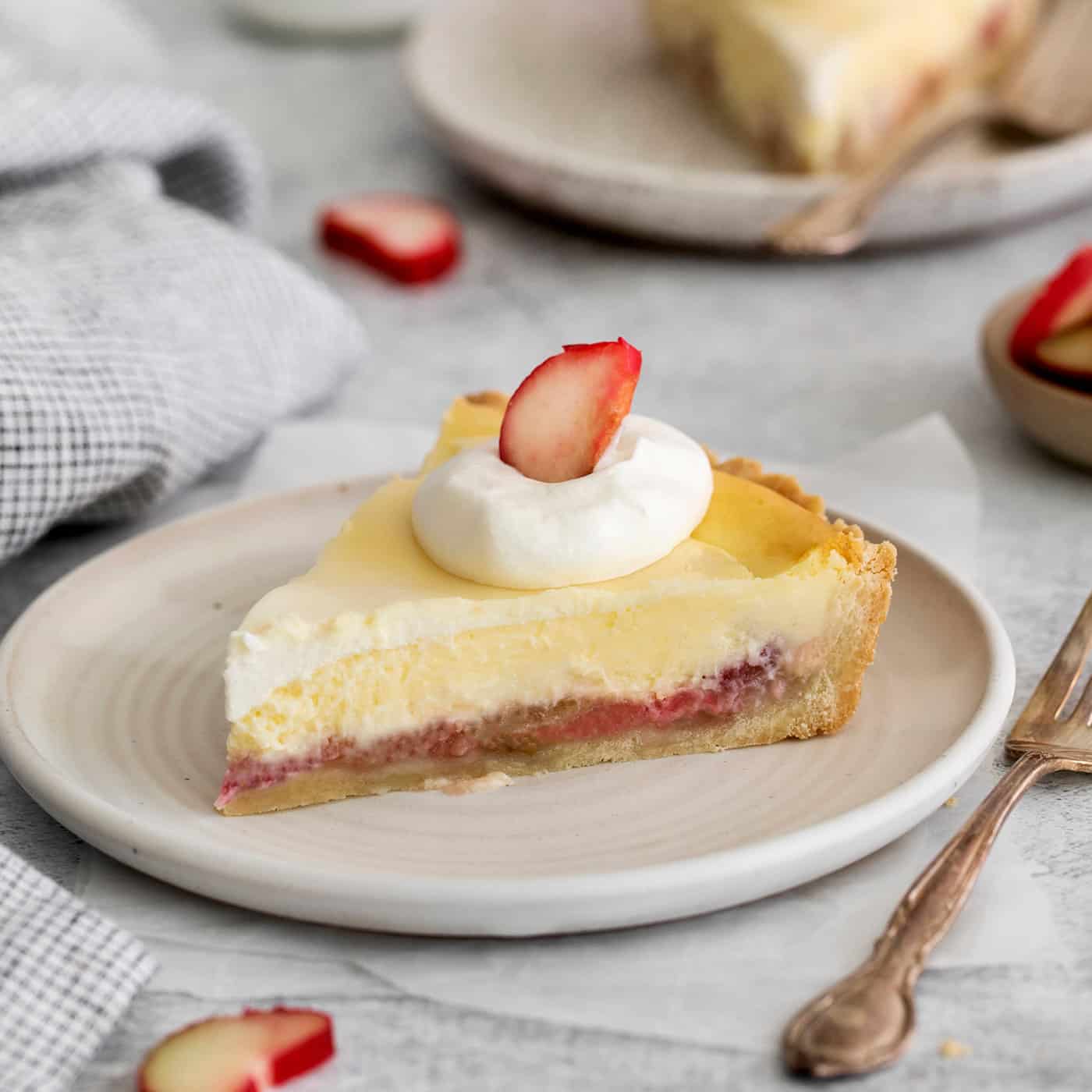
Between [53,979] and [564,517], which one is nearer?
[53,979]

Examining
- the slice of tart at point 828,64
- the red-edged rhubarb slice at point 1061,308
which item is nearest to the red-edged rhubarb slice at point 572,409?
the red-edged rhubarb slice at point 1061,308

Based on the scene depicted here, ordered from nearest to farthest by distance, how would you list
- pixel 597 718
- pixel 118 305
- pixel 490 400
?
pixel 597 718 → pixel 490 400 → pixel 118 305

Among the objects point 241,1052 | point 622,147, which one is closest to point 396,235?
point 622,147

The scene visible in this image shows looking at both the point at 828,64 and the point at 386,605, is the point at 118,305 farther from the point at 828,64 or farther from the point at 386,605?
the point at 828,64

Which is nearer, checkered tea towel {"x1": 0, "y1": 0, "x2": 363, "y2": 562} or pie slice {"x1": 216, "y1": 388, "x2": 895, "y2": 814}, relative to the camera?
→ pie slice {"x1": 216, "y1": 388, "x2": 895, "y2": 814}

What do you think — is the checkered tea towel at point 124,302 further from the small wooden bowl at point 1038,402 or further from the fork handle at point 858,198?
the small wooden bowl at point 1038,402

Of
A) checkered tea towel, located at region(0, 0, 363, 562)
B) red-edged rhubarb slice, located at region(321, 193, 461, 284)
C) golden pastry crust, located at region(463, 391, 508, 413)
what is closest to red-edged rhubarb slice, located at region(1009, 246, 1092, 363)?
golden pastry crust, located at region(463, 391, 508, 413)

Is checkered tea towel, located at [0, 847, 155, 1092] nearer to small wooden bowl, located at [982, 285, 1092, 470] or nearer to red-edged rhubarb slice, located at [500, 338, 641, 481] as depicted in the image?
red-edged rhubarb slice, located at [500, 338, 641, 481]
